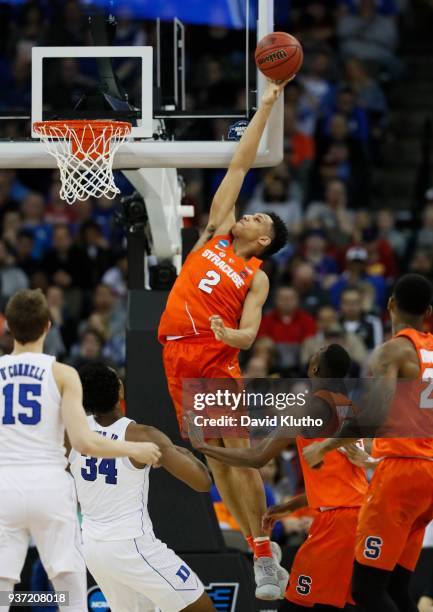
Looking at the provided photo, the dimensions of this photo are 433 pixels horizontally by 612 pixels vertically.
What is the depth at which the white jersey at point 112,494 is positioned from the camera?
23.8 feet

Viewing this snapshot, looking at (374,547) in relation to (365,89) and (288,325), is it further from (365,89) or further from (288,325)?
(365,89)

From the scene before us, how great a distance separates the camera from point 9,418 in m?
6.74

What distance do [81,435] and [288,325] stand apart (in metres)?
7.04

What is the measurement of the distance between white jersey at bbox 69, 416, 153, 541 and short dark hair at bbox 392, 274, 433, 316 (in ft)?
5.85

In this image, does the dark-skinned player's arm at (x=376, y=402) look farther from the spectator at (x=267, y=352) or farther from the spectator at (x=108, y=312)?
the spectator at (x=108, y=312)

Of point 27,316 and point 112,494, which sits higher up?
Answer: point 27,316

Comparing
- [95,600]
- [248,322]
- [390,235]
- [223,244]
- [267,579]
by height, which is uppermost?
[223,244]

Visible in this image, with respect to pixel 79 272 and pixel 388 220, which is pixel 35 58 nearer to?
pixel 79 272

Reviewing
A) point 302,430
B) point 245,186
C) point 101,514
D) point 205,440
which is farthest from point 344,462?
point 245,186

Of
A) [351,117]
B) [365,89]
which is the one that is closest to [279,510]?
[351,117]

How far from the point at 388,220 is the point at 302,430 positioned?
25.0 feet

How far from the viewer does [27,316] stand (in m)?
6.79

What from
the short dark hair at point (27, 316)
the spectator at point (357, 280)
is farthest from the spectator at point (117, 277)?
the short dark hair at point (27, 316)

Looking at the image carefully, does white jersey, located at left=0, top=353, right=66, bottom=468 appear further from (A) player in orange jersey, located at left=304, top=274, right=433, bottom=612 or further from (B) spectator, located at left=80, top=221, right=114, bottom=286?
(B) spectator, located at left=80, top=221, right=114, bottom=286
